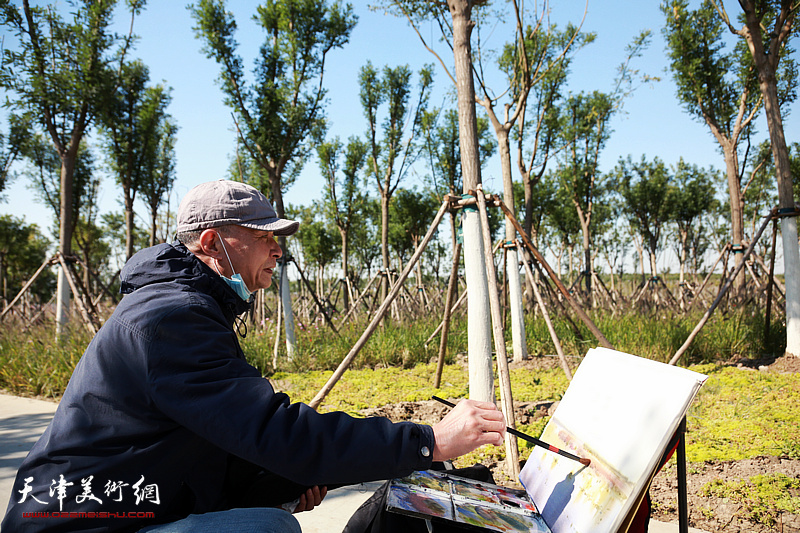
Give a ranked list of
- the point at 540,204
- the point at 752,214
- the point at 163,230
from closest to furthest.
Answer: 1. the point at 163,230
2. the point at 540,204
3. the point at 752,214

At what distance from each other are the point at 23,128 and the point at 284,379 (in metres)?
11.4

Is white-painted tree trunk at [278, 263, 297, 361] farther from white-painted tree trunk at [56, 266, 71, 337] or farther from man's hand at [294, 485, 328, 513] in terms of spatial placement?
man's hand at [294, 485, 328, 513]

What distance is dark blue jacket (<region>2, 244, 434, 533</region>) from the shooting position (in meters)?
1.08

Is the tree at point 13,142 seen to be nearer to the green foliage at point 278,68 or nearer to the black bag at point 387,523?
the green foliage at point 278,68

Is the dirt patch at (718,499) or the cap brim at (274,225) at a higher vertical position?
the cap brim at (274,225)

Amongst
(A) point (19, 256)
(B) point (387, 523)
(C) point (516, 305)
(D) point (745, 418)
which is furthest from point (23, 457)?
(A) point (19, 256)

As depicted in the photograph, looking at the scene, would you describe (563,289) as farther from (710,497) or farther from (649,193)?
(649,193)

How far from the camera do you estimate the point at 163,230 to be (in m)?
15.6

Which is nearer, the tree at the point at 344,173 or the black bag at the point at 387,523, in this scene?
the black bag at the point at 387,523

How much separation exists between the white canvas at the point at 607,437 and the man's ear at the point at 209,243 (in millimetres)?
1283

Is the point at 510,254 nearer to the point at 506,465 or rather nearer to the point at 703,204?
the point at 506,465

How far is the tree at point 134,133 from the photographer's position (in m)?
10.2

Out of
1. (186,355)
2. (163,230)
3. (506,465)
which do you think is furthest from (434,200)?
(186,355)

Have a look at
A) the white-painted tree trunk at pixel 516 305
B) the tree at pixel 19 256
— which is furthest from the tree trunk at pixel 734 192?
the tree at pixel 19 256
